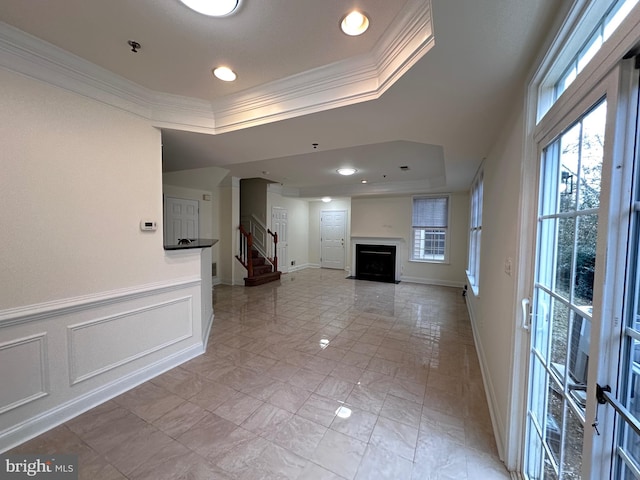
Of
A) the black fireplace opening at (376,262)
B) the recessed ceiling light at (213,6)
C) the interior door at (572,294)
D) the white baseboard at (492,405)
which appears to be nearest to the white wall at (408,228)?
the black fireplace opening at (376,262)

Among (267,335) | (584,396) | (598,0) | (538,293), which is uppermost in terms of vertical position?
(598,0)

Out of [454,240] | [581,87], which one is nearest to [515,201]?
[581,87]

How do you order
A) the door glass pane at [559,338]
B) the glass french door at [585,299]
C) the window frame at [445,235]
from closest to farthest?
the glass french door at [585,299] → the door glass pane at [559,338] → the window frame at [445,235]

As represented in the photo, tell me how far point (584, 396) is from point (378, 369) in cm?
185

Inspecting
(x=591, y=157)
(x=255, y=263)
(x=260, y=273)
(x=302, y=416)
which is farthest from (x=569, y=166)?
(x=255, y=263)

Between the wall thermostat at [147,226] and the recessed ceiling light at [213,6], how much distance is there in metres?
1.67

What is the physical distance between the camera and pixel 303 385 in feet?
7.47

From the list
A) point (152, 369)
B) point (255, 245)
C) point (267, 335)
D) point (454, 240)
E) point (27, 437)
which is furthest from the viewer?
point (255, 245)

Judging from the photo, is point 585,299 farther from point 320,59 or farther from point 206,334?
point 206,334

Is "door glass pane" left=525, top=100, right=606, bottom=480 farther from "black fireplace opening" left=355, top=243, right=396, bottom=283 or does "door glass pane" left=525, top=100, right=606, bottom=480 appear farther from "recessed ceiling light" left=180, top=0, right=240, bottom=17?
"black fireplace opening" left=355, top=243, right=396, bottom=283

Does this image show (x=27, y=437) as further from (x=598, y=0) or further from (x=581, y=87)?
(x=598, y=0)

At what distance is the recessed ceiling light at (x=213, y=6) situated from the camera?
128 cm

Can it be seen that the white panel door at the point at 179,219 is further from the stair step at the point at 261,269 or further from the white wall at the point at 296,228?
the white wall at the point at 296,228

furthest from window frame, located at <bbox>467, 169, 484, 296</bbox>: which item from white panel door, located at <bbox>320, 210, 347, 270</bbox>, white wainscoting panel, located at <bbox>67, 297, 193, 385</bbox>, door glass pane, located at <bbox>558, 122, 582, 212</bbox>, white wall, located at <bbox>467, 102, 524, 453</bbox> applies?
white panel door, located at <bbox>320, 210, 347, 270</bbox>
